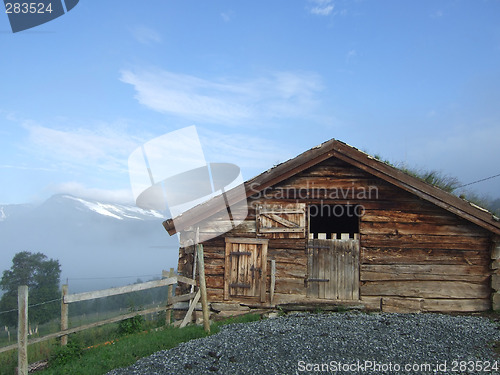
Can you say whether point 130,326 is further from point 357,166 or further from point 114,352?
point 357,166

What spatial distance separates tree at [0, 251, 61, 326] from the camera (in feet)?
147

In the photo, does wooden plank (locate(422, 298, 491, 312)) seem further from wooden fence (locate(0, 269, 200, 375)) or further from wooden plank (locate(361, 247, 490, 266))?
wooden fence (locate(0, 269, 200, 375))

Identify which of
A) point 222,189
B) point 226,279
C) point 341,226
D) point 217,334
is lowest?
point 217,334

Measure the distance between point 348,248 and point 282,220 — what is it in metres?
2.02

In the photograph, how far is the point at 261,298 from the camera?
34.4 ft

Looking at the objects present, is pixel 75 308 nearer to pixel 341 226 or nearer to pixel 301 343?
pixel 341 226

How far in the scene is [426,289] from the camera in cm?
1050

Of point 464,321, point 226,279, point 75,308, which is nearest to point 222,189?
point 226,279

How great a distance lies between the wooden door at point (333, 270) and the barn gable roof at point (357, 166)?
206 cm

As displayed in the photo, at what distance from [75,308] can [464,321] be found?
74.4 metres

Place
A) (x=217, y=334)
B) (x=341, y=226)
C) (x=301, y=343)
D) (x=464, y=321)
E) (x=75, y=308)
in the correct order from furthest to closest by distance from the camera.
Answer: (x=75, y=308) → (x=341, y=226) → (x=464, y=321) → (x=217, y=334) → (x=301, y=343)

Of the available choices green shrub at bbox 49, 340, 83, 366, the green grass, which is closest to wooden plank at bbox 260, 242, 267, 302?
the green grass

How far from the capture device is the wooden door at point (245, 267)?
10.6m

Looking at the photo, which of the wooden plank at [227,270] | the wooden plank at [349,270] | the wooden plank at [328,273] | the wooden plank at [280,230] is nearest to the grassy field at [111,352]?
the wooden plank at [227,270]
